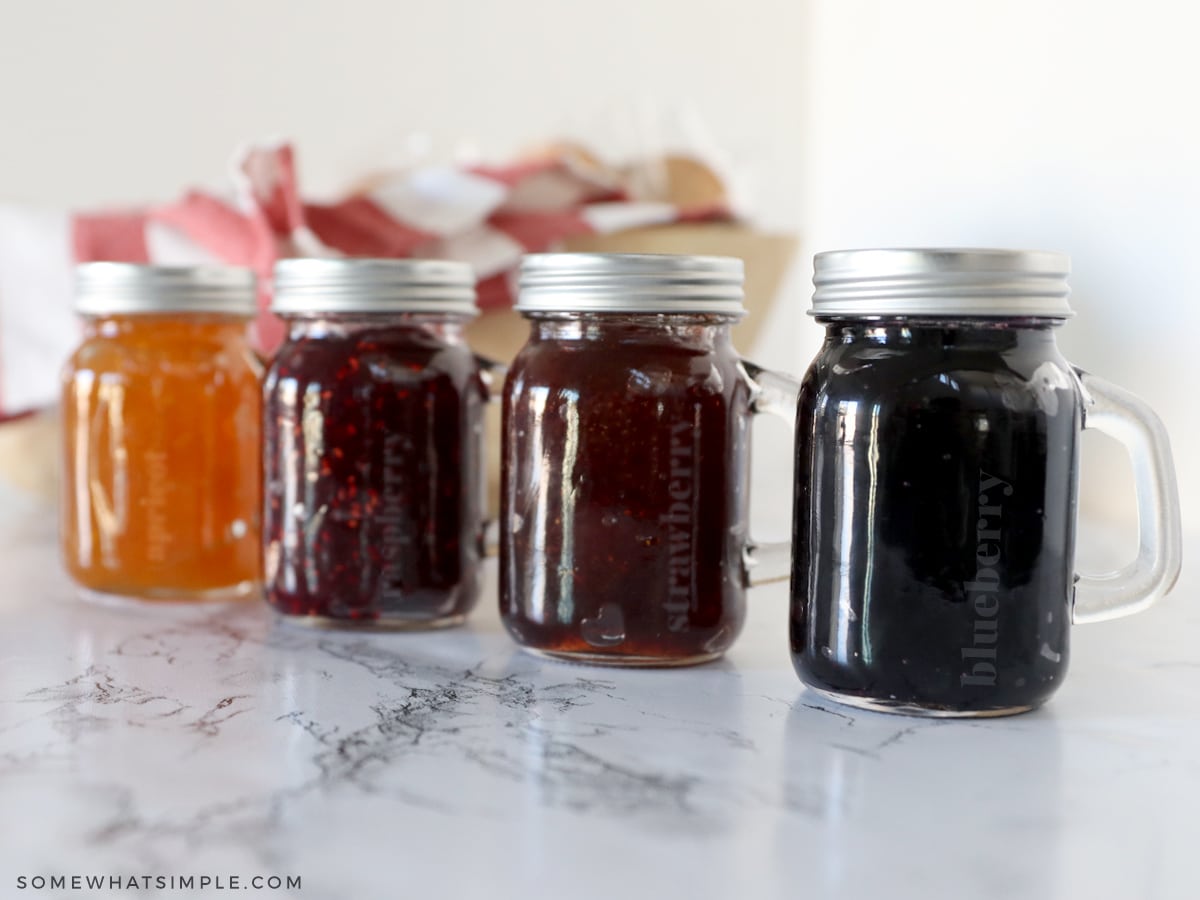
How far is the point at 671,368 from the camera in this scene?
77 cm

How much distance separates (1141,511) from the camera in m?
0.74

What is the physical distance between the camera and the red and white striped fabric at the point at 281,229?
116 centimetres

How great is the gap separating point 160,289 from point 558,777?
1.67 feet

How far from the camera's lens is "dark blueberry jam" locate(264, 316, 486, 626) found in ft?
2.83

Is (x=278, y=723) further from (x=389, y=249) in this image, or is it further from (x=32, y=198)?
(x=32, y=198)

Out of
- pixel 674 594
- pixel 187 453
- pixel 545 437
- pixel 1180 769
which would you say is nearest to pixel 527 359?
pixel 545 437

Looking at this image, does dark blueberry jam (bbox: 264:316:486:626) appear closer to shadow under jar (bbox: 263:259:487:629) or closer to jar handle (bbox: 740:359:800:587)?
shadow under jar (bbox: 263:259:487:629)

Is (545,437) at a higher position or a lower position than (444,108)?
lower

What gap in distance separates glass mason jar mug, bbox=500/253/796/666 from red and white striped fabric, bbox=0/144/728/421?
39cm

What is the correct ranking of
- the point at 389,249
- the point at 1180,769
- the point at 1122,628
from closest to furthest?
1. the point at 1180,769
2. the point at 1122,628
3. the point at 389,249

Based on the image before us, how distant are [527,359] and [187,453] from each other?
299 millimetres

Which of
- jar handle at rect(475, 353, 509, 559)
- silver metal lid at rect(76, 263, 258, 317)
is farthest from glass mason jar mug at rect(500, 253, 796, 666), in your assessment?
silver metal lid at rect(76, 263, 258, 317)

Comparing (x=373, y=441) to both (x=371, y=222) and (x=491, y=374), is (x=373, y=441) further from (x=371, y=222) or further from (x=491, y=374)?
(x=371, y=222)

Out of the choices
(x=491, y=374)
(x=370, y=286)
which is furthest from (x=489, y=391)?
(x=370, y=286)
